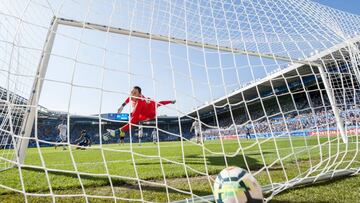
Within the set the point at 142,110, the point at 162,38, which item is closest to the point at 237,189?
the point at 162,38

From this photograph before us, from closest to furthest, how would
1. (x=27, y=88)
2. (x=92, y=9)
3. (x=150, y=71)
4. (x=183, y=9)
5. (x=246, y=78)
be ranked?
1. (x=150, y=71)
2. (x=92, y=9)
3. (x=246, y=78)
4. (x=183, y=9)
5. (x=27, y=88)

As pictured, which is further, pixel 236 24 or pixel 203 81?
pixel 236 24

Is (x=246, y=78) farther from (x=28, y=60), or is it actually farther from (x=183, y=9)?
(x=28, y=60)

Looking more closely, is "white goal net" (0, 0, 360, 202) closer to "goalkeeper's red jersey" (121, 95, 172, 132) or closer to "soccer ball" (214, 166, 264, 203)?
"soccer ball" (214, 166, 264, 203)

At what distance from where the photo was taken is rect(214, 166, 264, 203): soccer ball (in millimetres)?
2268

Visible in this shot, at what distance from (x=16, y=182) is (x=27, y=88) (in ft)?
6.01

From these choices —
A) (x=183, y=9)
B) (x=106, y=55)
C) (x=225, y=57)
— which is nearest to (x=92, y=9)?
(x=106, y=55)

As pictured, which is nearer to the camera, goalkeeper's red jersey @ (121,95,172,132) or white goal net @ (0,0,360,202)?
white goal net @ (0,0,360,202)

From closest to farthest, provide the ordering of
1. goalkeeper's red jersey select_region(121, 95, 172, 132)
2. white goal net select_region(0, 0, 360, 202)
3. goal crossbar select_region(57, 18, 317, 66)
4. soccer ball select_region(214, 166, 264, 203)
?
1. soccer ball select_region(214, 166, 264, 203)
2. white goal net select_region(0, 0, 360, 202)
3. goal crossbar select_region(57, 18, 317, 66)
4. goalkeeper's red jersey select_region(121, 95, 172, 132)

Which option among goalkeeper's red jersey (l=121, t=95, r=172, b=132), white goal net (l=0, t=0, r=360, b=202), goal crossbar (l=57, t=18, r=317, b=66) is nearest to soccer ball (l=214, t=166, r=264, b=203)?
white goal net (l=0, t=0, r=360, b=202)

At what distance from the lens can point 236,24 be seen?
509cm

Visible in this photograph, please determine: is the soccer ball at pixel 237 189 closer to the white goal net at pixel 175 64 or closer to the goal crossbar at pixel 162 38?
the white goal net at pixel 175 64

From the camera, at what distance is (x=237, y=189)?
2.29 meters

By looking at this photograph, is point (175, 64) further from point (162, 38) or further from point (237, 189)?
point (237, 189)
